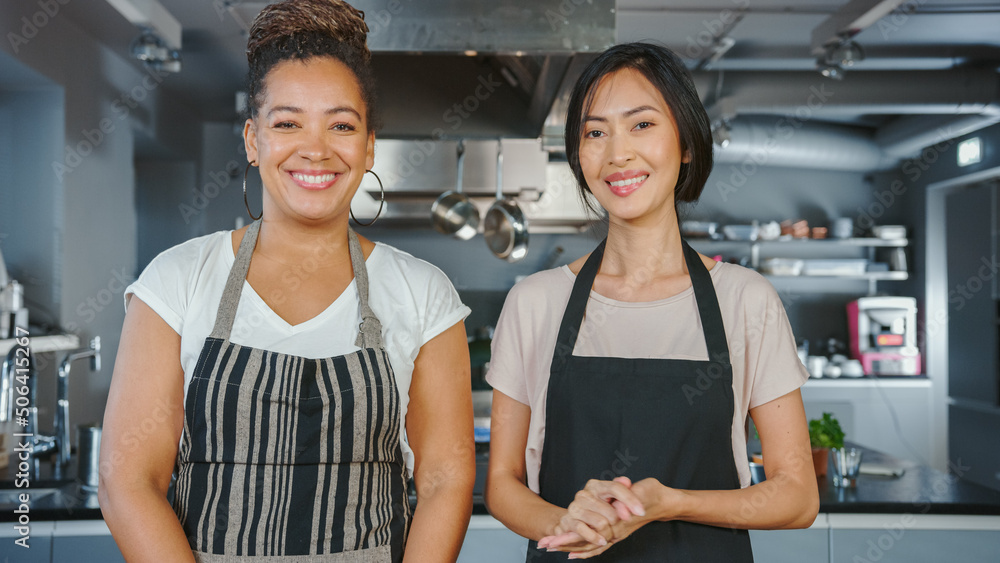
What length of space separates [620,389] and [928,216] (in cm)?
554

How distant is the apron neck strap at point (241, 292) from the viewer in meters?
1.15

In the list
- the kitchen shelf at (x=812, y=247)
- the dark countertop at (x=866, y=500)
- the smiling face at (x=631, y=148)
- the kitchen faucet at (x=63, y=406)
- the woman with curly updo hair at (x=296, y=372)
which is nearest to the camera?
the woman with curly updo hair at (x=296, y=372)

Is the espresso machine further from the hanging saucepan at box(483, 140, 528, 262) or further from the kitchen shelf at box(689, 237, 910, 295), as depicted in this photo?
the hanging saucepan at box(483, 140, 528, 262)

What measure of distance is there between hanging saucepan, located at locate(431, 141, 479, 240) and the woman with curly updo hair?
259 centimetres

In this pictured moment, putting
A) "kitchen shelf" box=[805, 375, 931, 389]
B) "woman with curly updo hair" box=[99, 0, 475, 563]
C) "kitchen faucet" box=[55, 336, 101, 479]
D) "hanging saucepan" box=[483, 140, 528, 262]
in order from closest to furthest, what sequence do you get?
1. "woman with curly updo hair" box=[99, 0, 475, 563]
2. "kitchen faucet" box=[55, 336, 101, 479]
3. "hanging saucepan" box=[483, 140, 528, 262]
4. "kitchen shelf" box=[805, 375, 931, 389]

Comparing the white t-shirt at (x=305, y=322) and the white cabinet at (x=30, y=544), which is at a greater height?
the white t-shirt at (x=305, y=322)

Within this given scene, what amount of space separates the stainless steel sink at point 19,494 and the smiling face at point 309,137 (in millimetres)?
1456

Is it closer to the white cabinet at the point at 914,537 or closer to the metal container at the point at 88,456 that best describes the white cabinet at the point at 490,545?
the white cabinet at the point at 914,537

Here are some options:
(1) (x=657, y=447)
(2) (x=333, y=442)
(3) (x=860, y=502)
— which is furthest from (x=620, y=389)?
(3) (x=860, y=502)

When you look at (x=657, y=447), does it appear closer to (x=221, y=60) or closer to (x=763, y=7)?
(x=763, y=7)

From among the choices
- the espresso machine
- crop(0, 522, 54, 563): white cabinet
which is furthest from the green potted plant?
the espresso machine

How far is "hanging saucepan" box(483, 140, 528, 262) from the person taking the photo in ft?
12.5

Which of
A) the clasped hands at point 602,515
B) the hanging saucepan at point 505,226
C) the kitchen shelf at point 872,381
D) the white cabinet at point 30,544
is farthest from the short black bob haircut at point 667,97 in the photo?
the kitchen shelf at point 872,381

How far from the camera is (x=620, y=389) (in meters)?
1.21
